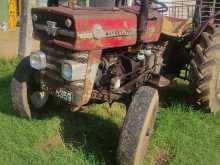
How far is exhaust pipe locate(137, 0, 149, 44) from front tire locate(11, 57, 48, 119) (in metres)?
1.30

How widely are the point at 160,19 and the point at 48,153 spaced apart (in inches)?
82.5

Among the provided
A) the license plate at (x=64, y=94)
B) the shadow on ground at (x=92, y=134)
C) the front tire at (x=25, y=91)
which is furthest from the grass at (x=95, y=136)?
the license plate at (x=64, y=94)

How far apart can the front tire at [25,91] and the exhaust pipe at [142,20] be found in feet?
4.27

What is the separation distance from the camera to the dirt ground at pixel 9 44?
9.68 metres

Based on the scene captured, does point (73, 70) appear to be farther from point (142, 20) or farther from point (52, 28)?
point (142, 20)

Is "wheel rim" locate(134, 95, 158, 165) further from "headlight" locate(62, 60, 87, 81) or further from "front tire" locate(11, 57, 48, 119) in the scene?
"front tire" locate(11, 57, 48, 119)

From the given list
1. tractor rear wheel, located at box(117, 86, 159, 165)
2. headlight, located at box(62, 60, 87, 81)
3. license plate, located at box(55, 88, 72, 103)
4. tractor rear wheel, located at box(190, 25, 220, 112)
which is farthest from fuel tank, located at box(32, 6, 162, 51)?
tractor rear wheel, located at box(190, 25, 220, 112)

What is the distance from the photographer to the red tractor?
4836 mm

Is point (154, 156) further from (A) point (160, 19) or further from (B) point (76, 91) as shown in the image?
(A) point (160, 19)

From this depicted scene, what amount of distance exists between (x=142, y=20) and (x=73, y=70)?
1.09 metres

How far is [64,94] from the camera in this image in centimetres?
506

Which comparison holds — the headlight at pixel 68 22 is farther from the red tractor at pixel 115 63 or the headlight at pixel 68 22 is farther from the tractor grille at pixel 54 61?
the tractor grille at pixel 54 61

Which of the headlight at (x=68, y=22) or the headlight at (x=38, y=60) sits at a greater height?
the headlight at (x=68, y=22)

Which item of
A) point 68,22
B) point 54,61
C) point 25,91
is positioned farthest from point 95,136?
point 68,22
